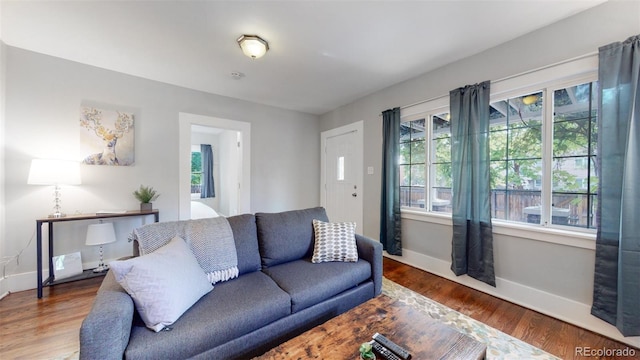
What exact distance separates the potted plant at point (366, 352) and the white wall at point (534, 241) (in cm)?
203

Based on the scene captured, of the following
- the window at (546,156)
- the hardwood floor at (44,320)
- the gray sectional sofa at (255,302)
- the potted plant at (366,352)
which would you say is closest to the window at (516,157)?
the window at (546,156)

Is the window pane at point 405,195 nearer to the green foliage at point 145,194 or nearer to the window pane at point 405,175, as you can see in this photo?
the window pane at point 405,175

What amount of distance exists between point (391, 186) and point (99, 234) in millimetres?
3578

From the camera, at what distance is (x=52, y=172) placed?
2301mm

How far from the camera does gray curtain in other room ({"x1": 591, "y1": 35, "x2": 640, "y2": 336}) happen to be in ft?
5.16

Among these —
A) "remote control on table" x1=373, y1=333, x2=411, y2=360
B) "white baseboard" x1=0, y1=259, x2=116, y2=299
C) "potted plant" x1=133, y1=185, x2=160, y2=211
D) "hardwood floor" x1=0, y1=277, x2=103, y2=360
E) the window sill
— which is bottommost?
"hardwood floor" x1=0, y1=277, x2=103, y2=360

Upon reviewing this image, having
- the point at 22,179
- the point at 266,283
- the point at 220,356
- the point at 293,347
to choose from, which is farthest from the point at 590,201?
the point at 22,179

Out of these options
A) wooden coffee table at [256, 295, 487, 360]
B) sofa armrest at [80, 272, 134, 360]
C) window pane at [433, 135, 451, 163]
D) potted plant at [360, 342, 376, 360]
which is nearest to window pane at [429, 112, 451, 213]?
window pane at [433, 135, 451, 163]

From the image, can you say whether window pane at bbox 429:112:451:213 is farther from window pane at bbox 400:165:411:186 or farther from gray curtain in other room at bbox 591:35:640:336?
gray curtain in other room at bbox 591:35:640:336

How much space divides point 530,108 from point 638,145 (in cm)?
80

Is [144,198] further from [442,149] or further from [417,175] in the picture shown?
[442,149]

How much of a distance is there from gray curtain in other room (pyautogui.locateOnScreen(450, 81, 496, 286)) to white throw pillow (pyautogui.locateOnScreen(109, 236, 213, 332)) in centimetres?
253

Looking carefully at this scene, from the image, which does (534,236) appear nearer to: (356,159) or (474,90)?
(474,90)

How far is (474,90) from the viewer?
244cm
